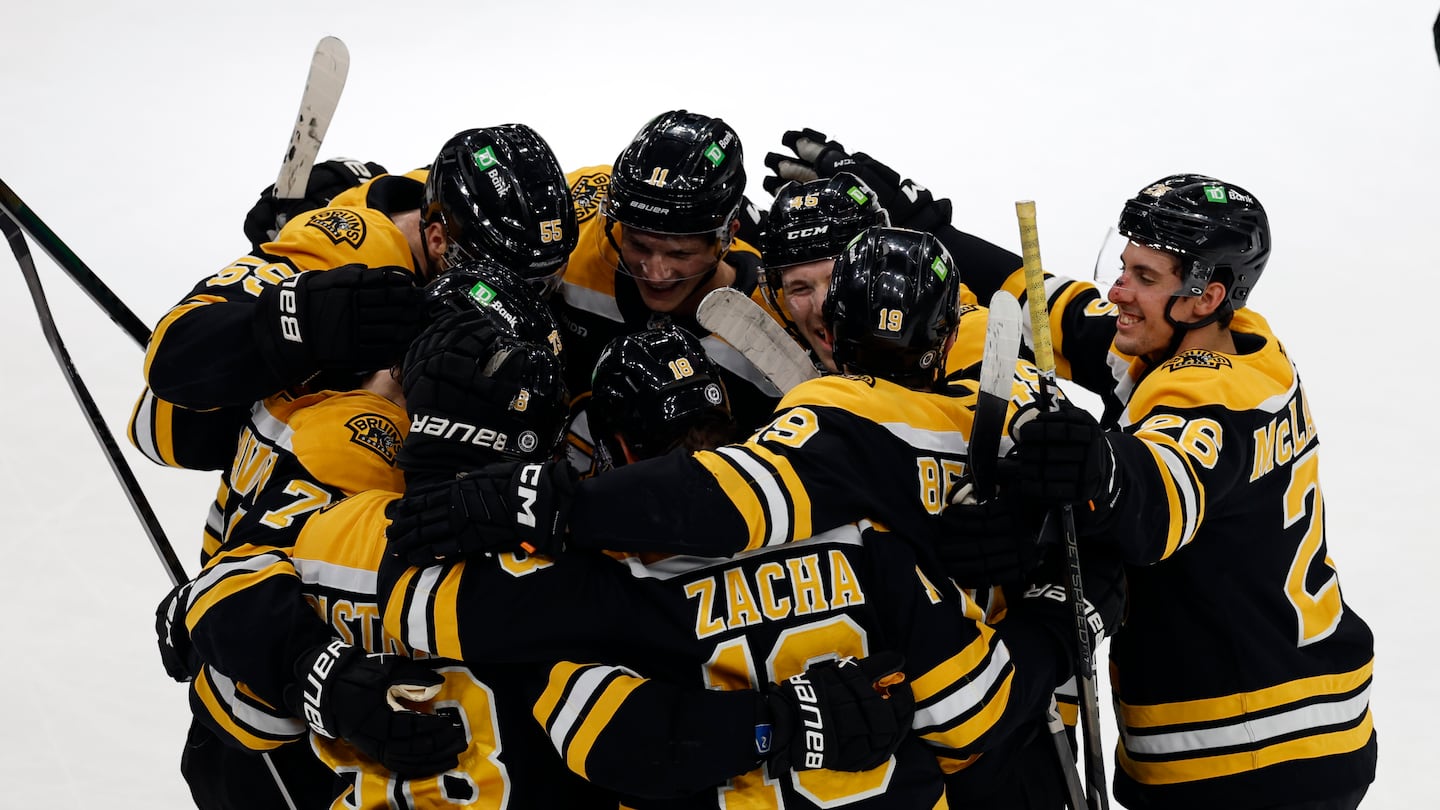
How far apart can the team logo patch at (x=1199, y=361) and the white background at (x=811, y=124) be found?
224 cm

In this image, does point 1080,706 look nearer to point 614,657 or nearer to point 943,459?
point 943,459

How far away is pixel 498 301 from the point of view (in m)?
2.52

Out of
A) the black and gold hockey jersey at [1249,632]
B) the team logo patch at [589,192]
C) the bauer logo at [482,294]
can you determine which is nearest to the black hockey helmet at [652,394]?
the bauer logo at [482,294]

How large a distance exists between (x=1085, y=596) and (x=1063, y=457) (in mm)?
394

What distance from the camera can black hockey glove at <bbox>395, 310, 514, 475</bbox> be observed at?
2.28 metres

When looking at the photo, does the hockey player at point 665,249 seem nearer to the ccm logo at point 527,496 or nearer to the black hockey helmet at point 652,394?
the black hockey helmet at point 652,394

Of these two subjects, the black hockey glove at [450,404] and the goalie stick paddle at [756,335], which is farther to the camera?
the goalie stick paddle at [756,335]

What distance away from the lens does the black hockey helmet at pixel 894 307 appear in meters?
2.35

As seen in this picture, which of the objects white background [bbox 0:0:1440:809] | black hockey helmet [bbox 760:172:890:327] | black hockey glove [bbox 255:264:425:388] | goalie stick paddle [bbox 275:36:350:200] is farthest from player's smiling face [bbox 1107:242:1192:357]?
white background [bbox 0:0:1440:809]

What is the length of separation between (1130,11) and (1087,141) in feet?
3.75

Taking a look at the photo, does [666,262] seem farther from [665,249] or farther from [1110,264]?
[1110,264]

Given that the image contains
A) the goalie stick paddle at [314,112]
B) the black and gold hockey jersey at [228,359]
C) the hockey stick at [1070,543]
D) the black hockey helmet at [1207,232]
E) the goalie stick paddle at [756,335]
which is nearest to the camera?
the hockey stick at [1070,543]

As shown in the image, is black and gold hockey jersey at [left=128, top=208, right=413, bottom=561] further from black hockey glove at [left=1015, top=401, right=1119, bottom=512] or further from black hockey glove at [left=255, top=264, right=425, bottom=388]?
black hockey glove at [left=1015, top=401, right=1119, bottom=512]

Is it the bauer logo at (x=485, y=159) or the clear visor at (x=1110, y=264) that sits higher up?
the bauer logo at (x=485, y=159)
